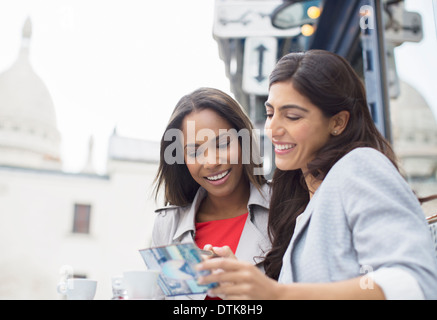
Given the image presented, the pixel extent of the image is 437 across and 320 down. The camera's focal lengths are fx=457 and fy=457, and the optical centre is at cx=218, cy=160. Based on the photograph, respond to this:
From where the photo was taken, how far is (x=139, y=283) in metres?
1.19

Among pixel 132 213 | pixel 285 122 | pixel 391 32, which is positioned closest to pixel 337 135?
pixel 285 122

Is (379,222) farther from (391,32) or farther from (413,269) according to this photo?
(391,32)

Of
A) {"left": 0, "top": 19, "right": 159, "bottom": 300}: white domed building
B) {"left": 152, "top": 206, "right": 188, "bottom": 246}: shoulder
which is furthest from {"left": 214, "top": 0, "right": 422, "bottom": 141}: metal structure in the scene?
{"left": 0, "top": 19, "right": 159, "bottom": 300}: white domed building

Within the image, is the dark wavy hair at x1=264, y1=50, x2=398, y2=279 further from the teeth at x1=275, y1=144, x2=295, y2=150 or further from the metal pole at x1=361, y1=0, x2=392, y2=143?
the metal pole at x1=361, y1=0, x2=392, y2=143

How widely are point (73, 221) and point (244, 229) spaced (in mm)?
21487

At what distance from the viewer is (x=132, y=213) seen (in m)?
22.0

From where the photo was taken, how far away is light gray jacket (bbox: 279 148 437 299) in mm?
928

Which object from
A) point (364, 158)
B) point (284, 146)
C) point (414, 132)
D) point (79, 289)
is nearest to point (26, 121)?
point (414, 132)

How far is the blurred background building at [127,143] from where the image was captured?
2.90 m

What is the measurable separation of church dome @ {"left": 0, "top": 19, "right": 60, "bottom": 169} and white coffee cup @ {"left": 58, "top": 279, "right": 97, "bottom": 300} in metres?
32.2

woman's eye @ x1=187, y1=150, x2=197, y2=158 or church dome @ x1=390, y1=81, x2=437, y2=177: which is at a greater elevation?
church dome @ x1=390, y1=81, x2=437, y2=177

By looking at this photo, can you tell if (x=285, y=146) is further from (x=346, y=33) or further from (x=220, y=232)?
(x=346, y=33)

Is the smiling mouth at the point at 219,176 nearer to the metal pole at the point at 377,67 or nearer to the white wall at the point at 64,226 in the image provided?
the metal pole at the point at 377,67
